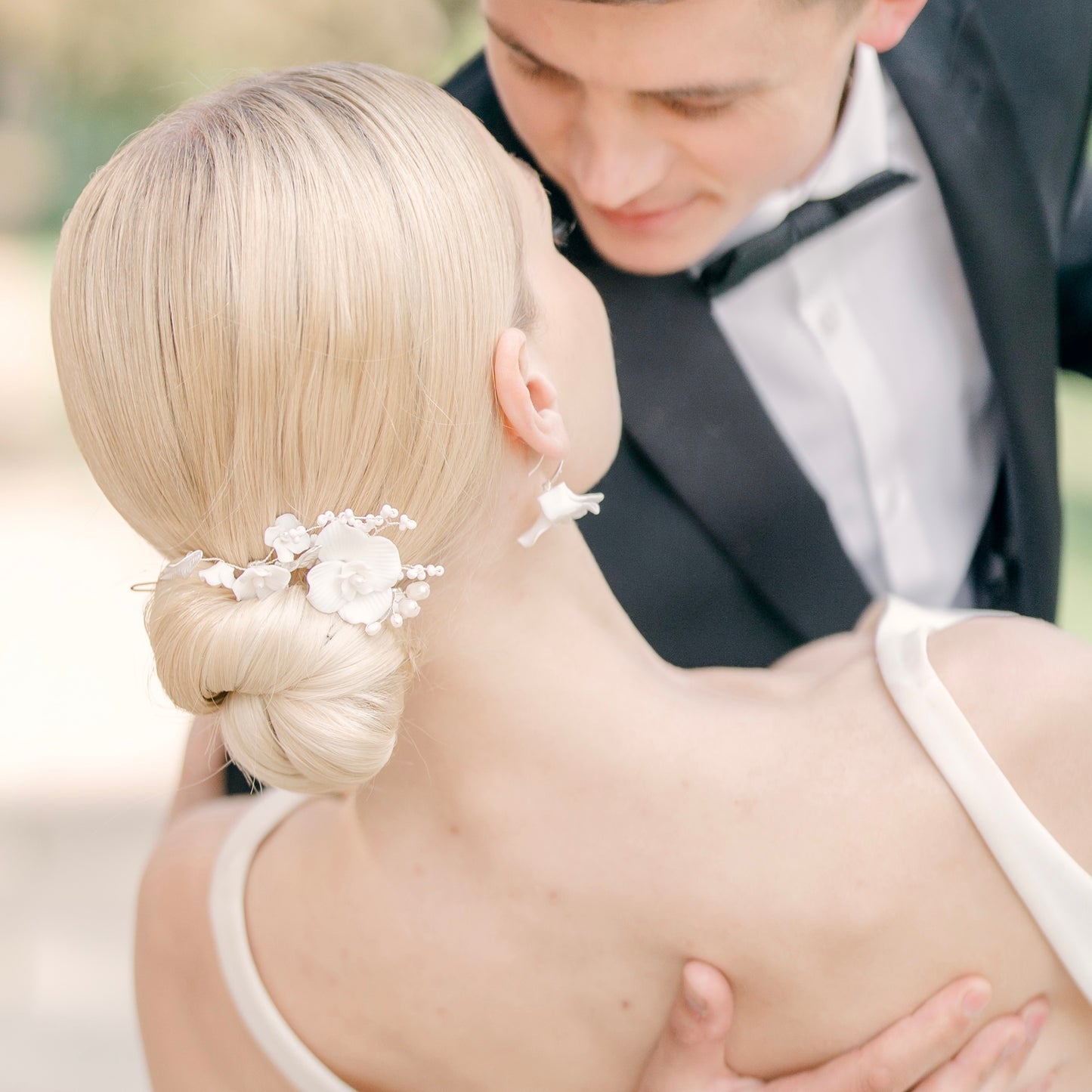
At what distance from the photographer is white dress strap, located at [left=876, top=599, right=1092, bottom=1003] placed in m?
1.25

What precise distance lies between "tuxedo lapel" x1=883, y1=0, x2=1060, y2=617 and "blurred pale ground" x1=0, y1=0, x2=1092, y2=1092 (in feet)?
3.89

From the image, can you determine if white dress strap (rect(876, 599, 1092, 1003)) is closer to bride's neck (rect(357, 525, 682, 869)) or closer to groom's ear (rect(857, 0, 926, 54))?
bride's neck (rect(357, 525, 682, 869))

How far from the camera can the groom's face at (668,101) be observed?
4.65 feet

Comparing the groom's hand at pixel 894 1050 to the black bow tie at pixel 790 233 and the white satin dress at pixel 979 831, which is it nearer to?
the white satin dress at pixel 979 831

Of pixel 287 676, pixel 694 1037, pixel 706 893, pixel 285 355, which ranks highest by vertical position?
pixel 285 355

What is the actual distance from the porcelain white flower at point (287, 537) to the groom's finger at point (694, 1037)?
2.02ft

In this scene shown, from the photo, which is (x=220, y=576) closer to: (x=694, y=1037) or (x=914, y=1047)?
(x=694, y=1037)

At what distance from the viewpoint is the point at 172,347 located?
1116mm

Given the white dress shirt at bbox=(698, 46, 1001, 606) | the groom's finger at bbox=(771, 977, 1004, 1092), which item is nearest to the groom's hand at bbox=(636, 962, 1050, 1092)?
the groom's finger at bbox=(771, 977, 1004, 1092)

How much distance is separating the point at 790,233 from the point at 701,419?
39 centimetres

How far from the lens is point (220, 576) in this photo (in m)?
1.16

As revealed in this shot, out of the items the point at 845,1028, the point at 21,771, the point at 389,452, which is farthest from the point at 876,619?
the point at 21,771

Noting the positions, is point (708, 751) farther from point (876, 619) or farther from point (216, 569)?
point (216, 569)

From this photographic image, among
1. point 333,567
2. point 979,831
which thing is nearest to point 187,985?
point 333,567
